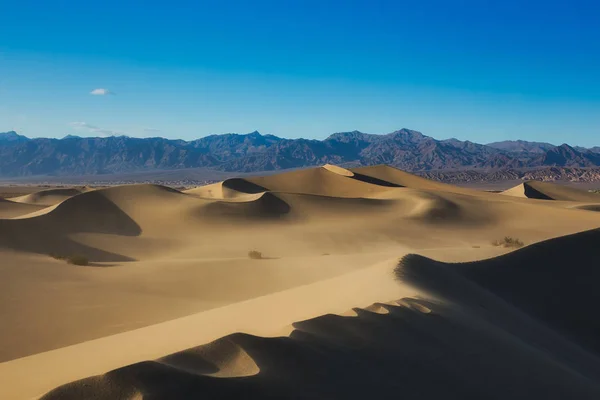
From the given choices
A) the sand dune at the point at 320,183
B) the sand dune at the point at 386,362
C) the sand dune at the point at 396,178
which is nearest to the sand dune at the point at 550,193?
the sand dune at the point at 396,178

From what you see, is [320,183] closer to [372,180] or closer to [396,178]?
[372,180]

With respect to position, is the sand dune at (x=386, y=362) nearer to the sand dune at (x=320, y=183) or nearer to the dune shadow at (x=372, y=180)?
the sand dune at (x=320, y=183)

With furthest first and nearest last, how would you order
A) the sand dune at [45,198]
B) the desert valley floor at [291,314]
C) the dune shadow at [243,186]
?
the sand dune at [45,198], the dune shadow at [243,186], the desert valley floor at [291,314]

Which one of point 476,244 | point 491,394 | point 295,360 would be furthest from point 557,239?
point 295,360

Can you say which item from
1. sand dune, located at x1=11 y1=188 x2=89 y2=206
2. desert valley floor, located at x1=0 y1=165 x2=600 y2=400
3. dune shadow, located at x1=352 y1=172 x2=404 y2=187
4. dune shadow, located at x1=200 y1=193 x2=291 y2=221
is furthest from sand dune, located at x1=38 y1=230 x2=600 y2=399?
sand dune, located at x1=11 y1=188 x2=89 y2=206

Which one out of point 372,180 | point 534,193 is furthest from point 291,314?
point 534,193

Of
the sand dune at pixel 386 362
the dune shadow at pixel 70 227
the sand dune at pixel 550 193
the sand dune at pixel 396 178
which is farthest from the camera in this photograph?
the sand dune at pixel 550 193

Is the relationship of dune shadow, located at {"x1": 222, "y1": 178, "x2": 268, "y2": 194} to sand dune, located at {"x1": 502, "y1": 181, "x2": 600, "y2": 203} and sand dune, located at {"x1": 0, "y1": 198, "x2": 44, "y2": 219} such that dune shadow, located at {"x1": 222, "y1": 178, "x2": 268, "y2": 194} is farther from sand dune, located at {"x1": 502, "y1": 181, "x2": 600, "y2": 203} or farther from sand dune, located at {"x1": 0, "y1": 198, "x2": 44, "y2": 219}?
sand dune, located at {"x1": 502, "y1": 181, "x2": 600, "y2": 203}
